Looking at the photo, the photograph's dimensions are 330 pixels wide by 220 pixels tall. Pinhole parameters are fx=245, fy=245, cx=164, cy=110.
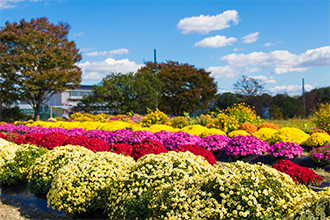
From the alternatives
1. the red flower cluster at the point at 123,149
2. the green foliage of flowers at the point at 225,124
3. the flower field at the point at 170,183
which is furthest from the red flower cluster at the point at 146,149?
the green foliage of flowers at the point at 225,124

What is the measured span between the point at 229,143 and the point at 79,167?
376 cm

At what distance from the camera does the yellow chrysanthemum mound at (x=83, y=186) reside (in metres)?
3.35

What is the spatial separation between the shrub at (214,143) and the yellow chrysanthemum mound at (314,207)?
12.5 feet

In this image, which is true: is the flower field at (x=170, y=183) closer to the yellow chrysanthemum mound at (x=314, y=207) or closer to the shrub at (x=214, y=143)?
the yellow chrysanthemum mound at (x=314, y=207)

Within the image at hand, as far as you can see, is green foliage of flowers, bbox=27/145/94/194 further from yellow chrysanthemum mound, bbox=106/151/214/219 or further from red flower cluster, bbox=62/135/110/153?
yellow chrysanthemum mound, bbox=106/151/214/219

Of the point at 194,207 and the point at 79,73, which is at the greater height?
the point at 79,73

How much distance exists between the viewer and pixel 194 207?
2500 mm

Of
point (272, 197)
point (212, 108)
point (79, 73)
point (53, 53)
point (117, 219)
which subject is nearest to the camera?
point (272, 197)

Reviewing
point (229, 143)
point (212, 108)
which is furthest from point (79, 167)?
point (212, 108)

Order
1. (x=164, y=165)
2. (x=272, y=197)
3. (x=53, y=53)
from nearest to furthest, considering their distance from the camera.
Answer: (x=272, y=197)
(x=164, y=165)
(x=53, y=53)

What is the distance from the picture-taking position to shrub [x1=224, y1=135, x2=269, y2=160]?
19.1ft

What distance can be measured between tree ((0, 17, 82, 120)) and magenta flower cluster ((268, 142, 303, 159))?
19639mm

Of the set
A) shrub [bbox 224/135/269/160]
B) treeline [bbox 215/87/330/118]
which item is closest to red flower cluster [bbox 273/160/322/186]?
shrub [bbox 224/135/269/160]

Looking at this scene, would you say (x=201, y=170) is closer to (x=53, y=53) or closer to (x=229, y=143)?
(x=229, y=143)
